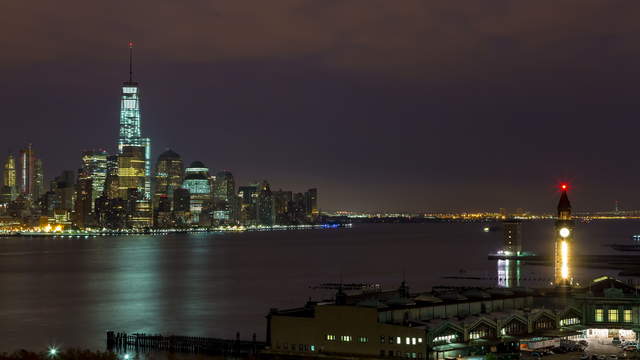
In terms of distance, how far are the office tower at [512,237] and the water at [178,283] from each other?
4.71 meters

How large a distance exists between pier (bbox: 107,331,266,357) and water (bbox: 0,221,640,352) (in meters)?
1.43

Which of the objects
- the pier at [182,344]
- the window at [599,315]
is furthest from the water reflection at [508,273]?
the pier at [182,344]

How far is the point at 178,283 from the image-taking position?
102 m

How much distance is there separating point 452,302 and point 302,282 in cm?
5140

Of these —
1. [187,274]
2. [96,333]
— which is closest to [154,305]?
[96,333]

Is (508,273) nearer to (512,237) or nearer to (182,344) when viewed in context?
(512,237)

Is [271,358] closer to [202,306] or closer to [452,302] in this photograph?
[452,302]

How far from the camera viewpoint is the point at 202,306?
78500mm

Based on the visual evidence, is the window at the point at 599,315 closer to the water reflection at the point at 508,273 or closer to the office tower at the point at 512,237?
the water reflection at the point at 508,273

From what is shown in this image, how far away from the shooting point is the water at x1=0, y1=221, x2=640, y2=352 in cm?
6562

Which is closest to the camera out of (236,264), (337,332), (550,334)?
(337,332)

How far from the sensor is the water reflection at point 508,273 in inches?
3804

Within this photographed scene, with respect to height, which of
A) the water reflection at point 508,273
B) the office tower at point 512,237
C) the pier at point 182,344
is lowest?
the pier at point 182,344

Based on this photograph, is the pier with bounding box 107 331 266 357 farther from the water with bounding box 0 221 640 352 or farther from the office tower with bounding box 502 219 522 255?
the office tower with bounding box 502 219 522 255
